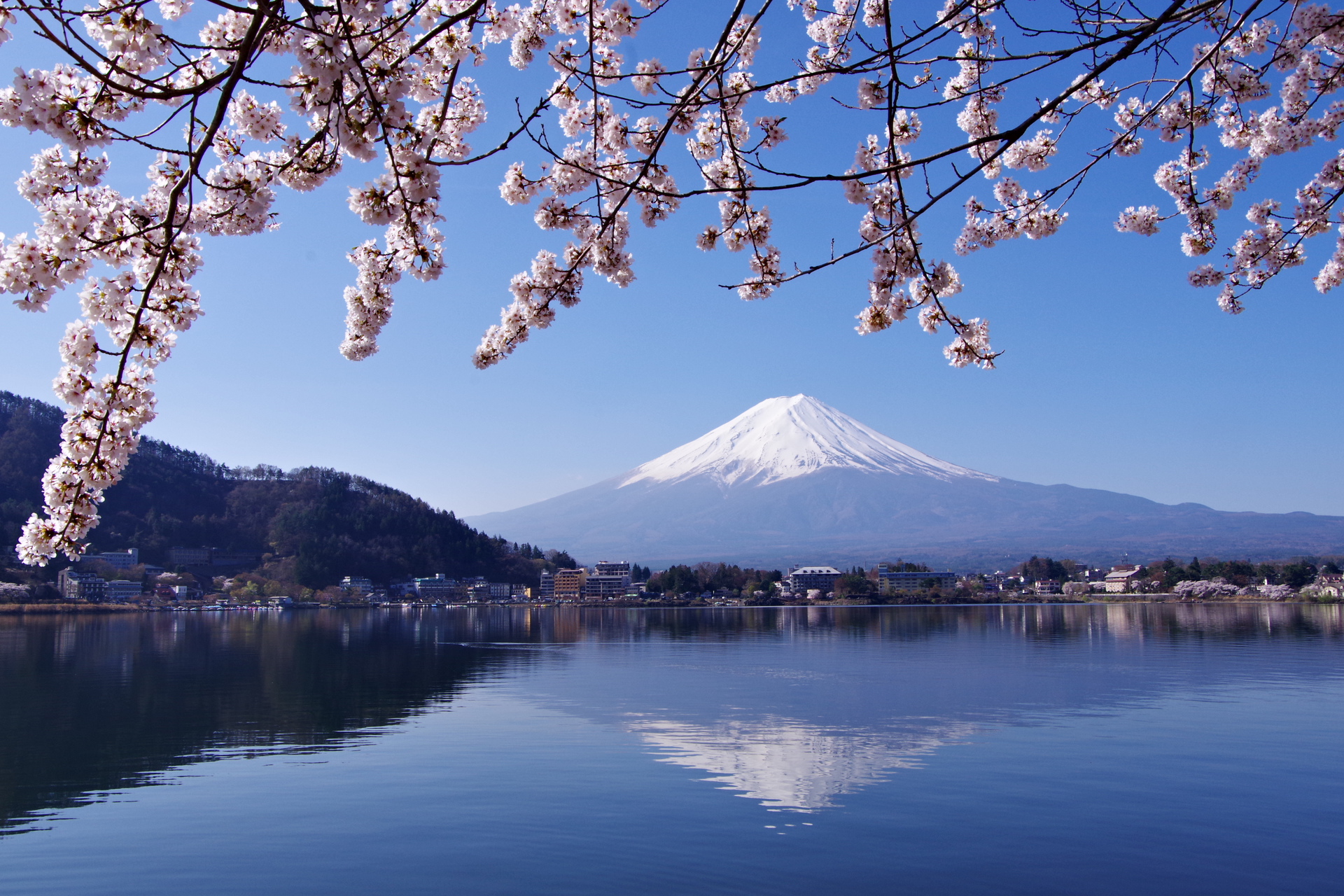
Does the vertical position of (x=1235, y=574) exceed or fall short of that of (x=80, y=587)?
it falls short

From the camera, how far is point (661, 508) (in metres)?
175

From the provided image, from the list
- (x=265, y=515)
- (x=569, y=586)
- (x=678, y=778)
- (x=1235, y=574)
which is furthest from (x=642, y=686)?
(x=265, y=515)

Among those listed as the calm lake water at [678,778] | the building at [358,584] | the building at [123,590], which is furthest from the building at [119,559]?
the calm lake water at [678,778]

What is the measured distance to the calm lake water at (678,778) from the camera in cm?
636

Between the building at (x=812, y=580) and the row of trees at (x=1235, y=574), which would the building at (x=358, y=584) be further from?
the row of trees at (x=1235, y=574)

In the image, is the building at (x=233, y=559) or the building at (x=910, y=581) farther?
the building at (x=910, y=581)

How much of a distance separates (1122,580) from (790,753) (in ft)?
229

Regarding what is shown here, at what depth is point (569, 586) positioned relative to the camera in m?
78.7

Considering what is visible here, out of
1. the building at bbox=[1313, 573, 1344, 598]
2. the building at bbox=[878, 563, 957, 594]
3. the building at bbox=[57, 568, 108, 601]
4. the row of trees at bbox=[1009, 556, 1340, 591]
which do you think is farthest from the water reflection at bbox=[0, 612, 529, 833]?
the row of trees at bbox=[1009, 556, 1340, 591]

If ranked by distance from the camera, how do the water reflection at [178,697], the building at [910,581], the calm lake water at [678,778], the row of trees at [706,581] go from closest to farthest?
the calm lake water at [678,778] → the water reflection at [178,697] → the building at [910,581] → the row of trees at [706,581]

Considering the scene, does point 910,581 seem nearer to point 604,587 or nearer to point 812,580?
point 812,580

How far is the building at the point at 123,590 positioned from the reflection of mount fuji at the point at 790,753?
5826 cm

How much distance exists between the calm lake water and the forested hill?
55111 millimetres

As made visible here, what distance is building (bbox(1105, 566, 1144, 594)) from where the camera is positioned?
68.6m
